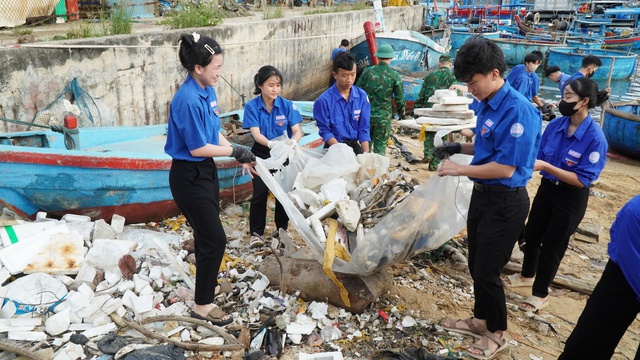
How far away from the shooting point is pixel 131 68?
295 inches

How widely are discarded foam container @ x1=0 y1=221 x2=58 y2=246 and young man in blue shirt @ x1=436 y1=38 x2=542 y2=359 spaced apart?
10.7ft

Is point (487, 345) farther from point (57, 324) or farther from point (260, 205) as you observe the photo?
point (57, 324)

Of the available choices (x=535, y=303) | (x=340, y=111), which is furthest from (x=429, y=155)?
(x=535, y=303)

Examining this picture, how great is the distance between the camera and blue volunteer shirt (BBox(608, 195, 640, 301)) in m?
2.09

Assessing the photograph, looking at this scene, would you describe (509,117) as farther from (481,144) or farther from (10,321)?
(10,321)

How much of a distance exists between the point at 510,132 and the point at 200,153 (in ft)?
6.05

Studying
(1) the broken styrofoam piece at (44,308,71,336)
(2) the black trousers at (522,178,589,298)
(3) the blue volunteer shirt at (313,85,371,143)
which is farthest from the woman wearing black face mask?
(1) the broken styrofoam piece at (44,308,71,336)

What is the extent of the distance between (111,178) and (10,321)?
1.64m

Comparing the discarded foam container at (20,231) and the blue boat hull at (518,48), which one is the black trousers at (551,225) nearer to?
Result: the discarded foam container at (20,231)

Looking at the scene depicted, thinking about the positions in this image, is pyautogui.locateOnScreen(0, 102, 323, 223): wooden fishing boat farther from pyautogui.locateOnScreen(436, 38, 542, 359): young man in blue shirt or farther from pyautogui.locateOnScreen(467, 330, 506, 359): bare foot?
pyautogui.locateOnScreen(467, 330, 506, 359): bare foot

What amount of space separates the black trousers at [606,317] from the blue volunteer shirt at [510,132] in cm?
72

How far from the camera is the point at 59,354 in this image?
294cm

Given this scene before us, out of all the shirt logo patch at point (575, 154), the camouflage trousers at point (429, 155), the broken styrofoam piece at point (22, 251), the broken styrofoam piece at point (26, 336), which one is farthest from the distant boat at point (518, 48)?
the broken styrofoam piece at point (26, 336)

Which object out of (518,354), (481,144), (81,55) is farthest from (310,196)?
(81,55)
